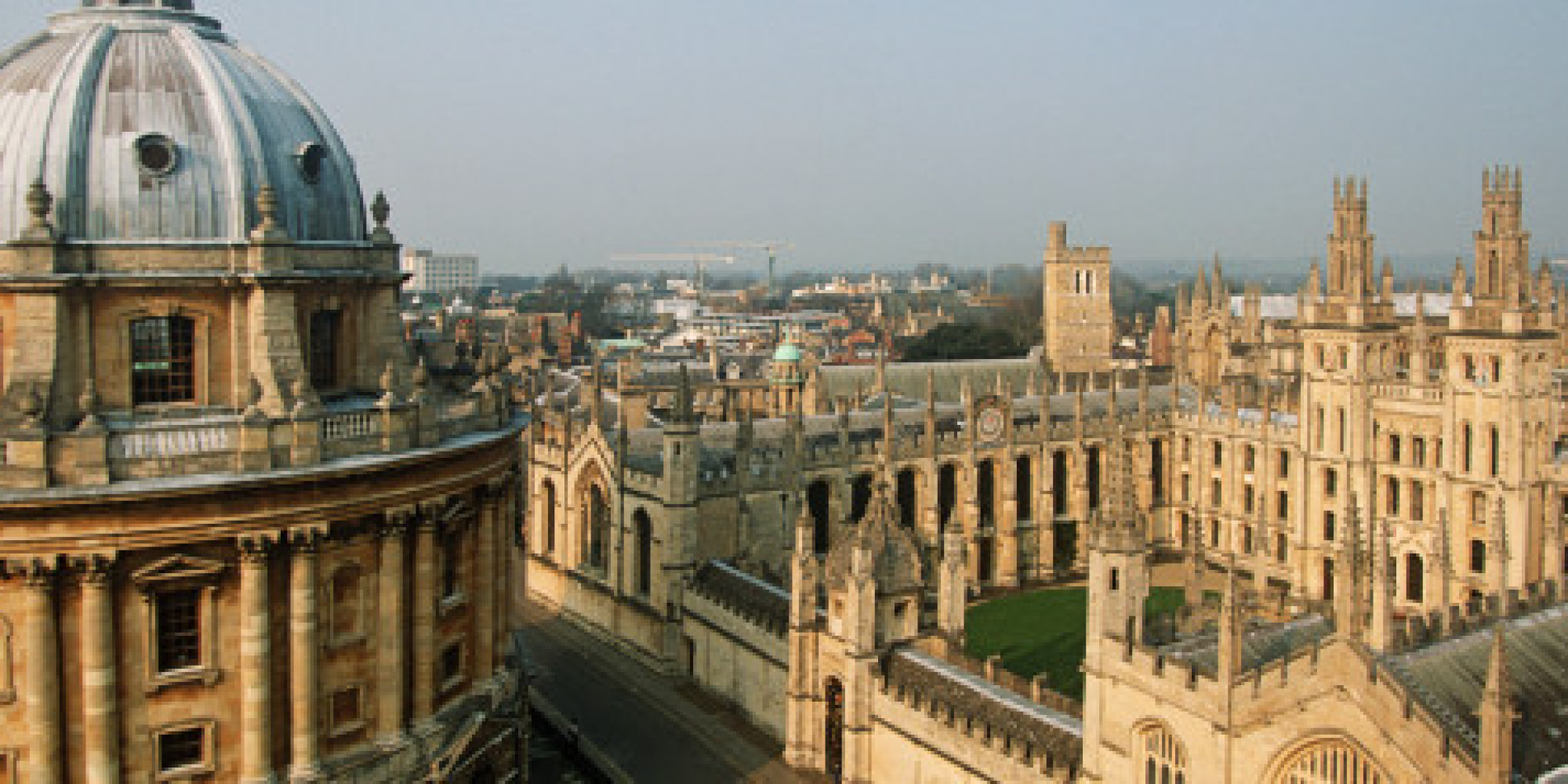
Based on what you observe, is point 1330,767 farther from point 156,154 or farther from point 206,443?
point 156,154

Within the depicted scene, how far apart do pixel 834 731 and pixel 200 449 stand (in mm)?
17661

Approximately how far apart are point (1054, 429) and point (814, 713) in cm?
2489

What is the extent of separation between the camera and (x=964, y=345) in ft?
332

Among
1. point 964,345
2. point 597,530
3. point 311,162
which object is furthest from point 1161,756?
point 964,345

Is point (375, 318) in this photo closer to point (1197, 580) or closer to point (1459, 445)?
point (1197, 580)

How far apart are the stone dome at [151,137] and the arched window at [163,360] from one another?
1.68m

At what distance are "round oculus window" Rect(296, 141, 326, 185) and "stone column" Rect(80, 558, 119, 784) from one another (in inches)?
360

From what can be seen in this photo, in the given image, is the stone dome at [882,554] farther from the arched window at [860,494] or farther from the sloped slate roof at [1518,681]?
the arched window at [860,494]

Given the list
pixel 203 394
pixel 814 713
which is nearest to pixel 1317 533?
pixel 814 713

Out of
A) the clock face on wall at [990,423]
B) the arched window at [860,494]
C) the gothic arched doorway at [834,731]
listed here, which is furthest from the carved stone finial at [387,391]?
the clock face on wall at [990,423]

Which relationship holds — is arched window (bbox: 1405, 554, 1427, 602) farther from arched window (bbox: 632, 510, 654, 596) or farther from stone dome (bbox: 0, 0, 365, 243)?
stone dome (bbox: 0, 0, 365, 243)

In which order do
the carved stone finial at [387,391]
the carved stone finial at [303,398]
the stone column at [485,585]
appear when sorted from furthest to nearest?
the stone column at [485,585]
the carved stone finial at [387,391]
the carved stone finial at [303,398]

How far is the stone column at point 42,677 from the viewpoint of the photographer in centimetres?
2139

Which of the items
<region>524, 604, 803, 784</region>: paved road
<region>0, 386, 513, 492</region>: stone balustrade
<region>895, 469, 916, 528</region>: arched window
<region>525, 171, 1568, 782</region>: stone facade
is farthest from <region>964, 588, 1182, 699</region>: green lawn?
<region>0, 386, 513, 492</region>: stone balustrade
